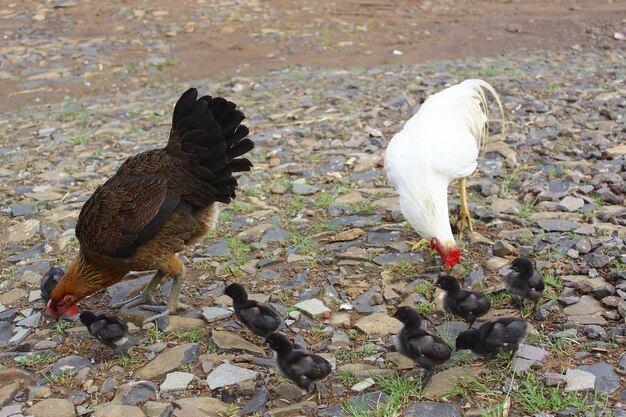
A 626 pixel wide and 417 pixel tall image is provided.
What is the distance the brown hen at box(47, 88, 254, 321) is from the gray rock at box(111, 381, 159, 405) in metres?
0.97

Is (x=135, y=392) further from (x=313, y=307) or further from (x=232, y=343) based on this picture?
(x=313, y=307)

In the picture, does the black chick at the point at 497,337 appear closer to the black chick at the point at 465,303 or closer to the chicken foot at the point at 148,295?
the black chick at the point at 465,303

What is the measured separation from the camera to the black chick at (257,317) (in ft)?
15.2

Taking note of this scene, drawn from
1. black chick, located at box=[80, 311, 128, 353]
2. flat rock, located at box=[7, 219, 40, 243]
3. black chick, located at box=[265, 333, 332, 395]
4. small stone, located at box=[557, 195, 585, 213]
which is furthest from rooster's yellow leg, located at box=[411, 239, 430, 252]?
flat rock, located at box=[7, 219, 40, 243]

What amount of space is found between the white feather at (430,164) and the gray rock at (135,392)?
8.28 feet

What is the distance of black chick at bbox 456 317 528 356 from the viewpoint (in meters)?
4.07

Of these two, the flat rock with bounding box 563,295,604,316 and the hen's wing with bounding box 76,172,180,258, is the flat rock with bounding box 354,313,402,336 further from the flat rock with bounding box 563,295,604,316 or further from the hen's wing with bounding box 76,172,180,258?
the hen's wing with bounding box 76,172,180,258

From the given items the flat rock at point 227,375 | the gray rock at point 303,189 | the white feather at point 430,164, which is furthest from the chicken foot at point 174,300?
the gray rock at point 303,189

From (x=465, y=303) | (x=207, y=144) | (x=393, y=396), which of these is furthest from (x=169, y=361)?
(x=465, y=303)

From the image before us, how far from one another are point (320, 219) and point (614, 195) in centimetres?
295

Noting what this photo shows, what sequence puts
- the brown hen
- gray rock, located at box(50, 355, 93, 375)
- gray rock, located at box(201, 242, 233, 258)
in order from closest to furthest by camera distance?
1. gray rock, located at box(50, 355, 93, 375)
2. the brown hen
3. gray rock, located at box(201, 242, 233, 258)

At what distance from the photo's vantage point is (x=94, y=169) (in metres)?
8.48

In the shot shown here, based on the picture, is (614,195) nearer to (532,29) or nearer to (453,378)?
(453,378)

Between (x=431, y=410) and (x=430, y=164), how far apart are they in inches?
91.9
